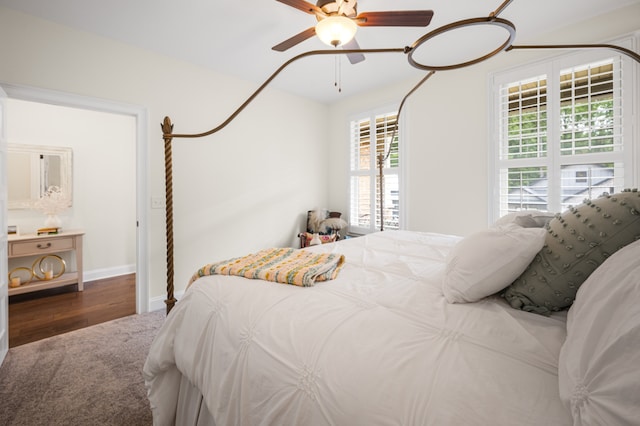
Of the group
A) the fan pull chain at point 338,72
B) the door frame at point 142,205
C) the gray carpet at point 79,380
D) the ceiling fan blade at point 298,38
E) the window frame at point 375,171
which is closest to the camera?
the gray carpet at point 79,380

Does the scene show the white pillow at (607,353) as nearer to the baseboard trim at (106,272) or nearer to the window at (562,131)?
the window at (562,131)

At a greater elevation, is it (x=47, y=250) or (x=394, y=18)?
(x=394, y=18)

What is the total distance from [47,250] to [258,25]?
11.6 feet

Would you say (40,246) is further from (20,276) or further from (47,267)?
(20,276)

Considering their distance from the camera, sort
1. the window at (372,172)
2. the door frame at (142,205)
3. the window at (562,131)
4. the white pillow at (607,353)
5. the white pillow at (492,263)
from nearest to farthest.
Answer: the white pillow at (607,353), the white pillow at (492,263), the window at (562,131), the door frame at (142,205), the window at (372,172)

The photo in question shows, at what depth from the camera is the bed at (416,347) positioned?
0.55 meters

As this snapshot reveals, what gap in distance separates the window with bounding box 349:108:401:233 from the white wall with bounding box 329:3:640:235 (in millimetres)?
219

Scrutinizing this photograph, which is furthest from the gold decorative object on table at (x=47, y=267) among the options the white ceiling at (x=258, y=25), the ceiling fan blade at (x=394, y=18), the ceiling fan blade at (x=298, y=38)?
the ceiling fan blade at (x=394, y=18)

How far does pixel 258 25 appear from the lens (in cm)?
251

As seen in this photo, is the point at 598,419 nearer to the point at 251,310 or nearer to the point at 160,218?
the point at 251,310

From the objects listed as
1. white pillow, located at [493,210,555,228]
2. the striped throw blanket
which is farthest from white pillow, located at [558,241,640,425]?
the striped throw blanket

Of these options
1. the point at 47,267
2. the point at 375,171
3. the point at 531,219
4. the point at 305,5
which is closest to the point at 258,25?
the point at 305,5

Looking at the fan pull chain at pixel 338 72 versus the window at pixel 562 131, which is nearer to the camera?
the window at pixel 562 131

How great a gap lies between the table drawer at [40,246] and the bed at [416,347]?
10.3 feet
